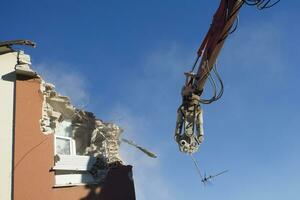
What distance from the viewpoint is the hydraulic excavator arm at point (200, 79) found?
1202cm

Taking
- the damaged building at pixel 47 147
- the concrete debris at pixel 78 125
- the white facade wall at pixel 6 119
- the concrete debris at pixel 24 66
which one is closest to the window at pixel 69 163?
the damaged building at pixel 47 147

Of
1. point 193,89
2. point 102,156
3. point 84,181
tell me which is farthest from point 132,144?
point 193,89

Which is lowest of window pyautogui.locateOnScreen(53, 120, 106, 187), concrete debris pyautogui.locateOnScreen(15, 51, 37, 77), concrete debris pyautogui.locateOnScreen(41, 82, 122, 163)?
window pyautogui.locateOnScreen(53, 120, 106, 187)

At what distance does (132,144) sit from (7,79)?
18.4ft

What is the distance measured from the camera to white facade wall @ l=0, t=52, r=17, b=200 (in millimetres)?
11102

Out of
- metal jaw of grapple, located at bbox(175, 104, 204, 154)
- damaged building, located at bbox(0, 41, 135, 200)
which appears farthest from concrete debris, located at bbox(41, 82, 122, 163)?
metal jaw of grapple, located at bbox(175, 104, 204, 154)

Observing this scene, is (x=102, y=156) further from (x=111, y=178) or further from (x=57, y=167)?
(x=57, y=167)

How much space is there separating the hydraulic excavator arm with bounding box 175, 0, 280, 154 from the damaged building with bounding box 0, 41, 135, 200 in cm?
307

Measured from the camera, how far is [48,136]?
1252 centimetres

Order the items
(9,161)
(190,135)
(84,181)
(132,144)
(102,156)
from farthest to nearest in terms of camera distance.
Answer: (132,144) → (102,156) → (84,181) → (190,135) → (9,161)

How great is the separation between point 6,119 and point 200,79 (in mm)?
5262

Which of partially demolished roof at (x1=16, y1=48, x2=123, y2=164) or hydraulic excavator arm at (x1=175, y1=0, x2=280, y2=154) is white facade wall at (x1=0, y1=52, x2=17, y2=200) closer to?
partially demolished roof at (x1=16, y1=48, x2=123, y2=164)

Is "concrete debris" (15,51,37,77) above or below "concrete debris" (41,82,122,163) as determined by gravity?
above

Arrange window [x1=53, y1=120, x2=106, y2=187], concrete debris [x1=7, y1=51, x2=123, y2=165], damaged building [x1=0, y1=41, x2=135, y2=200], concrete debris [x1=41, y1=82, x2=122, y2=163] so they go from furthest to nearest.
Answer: concrete debris [x1=41, y1=82, x2=122, y2=163]
concrete debris [x1=7, y1=51, x2=123, y2=165]
window [x1=53, y1=120, x2=106, y2=187]
damaged building [x1=0, y1=41, x2=135, y2=200]
